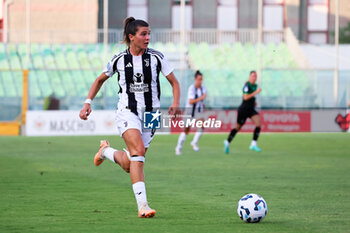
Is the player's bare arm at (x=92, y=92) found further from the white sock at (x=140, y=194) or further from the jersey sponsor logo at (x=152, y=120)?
the white sock at (x=140, y=194)

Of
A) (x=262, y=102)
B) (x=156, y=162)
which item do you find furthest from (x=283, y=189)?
(x=262, y=102)

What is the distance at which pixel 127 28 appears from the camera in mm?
8883

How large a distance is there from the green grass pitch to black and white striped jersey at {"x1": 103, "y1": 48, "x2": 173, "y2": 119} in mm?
1312

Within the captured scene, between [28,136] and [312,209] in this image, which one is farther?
[28,136]

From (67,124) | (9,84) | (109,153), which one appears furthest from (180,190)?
(9,84)

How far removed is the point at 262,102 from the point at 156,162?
661 inches

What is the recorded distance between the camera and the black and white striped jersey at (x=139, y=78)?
348 inches

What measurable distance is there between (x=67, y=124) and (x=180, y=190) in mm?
20159

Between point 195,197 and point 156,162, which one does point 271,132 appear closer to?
point 156,162

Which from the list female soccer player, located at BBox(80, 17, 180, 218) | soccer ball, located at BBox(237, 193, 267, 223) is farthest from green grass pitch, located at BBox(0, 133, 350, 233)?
female soccer player, located at BBox(80, 17, 180, 218)

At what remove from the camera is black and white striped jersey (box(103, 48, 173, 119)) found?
8844 mm

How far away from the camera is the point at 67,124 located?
3136 cm

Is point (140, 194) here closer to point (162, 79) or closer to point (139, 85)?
point (139, 85)

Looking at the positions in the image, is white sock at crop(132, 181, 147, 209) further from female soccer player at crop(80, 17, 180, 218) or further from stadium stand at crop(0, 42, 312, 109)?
stadium stand at crop(0, 42, 312, 109)
